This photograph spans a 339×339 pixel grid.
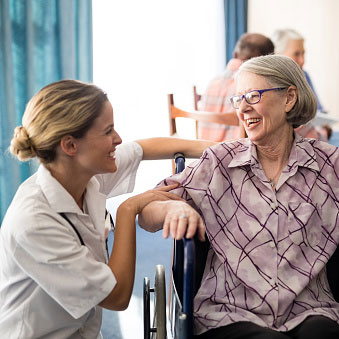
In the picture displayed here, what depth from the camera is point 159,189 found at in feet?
4.90

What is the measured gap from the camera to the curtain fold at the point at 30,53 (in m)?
2.97

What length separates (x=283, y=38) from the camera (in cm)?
365

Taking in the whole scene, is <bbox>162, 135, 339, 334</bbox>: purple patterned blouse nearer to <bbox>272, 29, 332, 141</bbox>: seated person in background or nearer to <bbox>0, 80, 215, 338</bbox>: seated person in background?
<bbox>0, 80, 215, 338</bbox>: seated person in background

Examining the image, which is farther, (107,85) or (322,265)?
(107,85)

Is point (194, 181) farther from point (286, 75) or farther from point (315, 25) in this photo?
point (315, 25)

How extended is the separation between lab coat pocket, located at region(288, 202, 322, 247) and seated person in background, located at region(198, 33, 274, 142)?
1.58 m

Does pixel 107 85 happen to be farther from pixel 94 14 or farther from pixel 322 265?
pixel 322 265

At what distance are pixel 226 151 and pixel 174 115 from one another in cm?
133

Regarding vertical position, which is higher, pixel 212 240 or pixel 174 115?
pixel 174 115

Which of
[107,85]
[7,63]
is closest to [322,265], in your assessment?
[7,63]

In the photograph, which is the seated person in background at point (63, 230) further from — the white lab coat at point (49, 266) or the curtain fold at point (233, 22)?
the curtain fold at point (233, 22)

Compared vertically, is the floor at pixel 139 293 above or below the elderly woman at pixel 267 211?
below

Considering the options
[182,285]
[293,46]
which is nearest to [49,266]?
[182,285]

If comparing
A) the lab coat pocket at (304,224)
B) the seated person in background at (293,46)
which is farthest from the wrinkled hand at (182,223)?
the seated person in background at (293,46)
